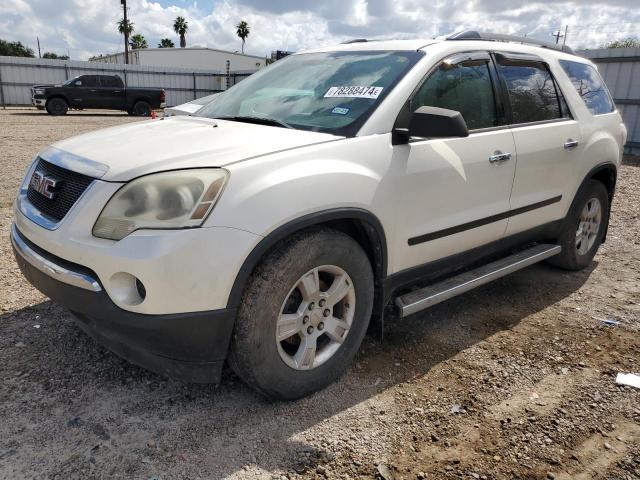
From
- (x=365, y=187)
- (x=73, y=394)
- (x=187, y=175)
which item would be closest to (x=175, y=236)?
(x=187, y=175)

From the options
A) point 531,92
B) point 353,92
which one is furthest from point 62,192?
point 531,92

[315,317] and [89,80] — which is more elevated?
[89,80]

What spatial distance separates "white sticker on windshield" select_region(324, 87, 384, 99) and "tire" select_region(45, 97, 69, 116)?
73.5ft

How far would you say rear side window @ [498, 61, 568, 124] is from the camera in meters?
3.65

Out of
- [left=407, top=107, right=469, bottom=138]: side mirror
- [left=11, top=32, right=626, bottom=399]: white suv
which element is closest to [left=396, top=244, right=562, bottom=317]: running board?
[left=11, top=32, right=626, bottom=399]: white suv

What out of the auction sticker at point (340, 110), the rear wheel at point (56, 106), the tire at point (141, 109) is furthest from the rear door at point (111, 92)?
the auction sticker at point (340, 110)

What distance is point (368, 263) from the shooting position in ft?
9.11

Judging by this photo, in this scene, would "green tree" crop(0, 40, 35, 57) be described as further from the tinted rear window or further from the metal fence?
the tinted rear window

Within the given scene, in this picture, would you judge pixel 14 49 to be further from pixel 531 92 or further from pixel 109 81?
pixel 531 92

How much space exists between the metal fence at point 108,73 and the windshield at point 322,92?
2677 cm

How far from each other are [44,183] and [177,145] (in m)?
0.71

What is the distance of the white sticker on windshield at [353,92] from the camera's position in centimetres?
293

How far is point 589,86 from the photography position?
450cm

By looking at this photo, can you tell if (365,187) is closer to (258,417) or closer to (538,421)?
(258,417)
